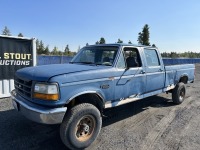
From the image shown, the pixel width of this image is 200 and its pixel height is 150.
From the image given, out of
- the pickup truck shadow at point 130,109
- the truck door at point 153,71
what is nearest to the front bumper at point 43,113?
the pickup truck shadow at point 130,109

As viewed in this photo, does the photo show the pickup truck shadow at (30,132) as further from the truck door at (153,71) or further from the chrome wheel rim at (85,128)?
the truck door at (153,71)

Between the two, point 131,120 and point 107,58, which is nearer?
point 107,58

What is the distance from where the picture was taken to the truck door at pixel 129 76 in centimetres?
474

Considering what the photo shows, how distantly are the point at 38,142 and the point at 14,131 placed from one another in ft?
2.83

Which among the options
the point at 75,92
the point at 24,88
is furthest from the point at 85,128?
the point at 24,88

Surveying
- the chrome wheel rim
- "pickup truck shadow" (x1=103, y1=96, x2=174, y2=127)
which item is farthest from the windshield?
"pickup truck shadow" (x1=103, y1=96, x2=174, y2=127)

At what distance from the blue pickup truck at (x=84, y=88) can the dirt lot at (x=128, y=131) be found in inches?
25.0

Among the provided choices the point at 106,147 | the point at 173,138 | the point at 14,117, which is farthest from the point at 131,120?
the point at 14,117

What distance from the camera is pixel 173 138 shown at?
4.55 meters

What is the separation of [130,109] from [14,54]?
16.2ft

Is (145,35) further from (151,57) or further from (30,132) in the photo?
(30,132)

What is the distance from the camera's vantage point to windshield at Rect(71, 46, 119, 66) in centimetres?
492

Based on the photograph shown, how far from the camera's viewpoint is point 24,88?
159 inches

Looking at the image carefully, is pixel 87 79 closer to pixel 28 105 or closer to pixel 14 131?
pixel 28 105
